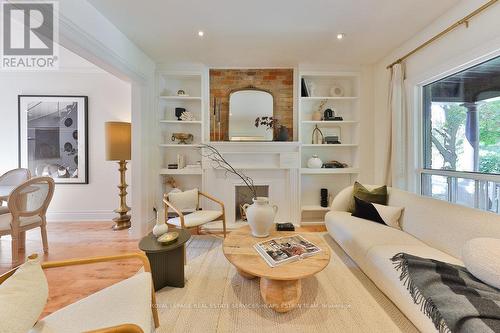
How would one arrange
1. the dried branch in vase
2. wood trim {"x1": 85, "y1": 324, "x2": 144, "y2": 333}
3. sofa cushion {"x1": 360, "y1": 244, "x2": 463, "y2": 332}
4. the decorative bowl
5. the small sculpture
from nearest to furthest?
wood trim {"x1": 85, "y1": 324, "x2": 144, "y2": 333} → sofa cushion {"x1": 360, "y1": 244, "x2": 463, "y2": 332} → the decorative bowl → the dried branch in vase → the small sculpture

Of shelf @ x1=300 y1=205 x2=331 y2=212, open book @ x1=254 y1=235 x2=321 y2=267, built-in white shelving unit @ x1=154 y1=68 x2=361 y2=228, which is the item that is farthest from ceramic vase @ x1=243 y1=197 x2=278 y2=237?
shelf @ x1=300 y1=205 x2=331 y2=212

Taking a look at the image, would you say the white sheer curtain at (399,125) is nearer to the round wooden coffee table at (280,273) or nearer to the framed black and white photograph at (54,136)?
the round wooden coffee table at (280,273)

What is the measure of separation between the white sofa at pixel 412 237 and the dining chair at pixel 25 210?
332 centimetres

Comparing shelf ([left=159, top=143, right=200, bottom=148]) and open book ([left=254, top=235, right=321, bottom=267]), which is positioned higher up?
shelf ([left=159, top=143, right=200, bottom=148])

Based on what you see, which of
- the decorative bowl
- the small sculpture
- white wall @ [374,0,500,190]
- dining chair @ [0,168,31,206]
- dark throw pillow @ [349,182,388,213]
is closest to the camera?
the decorative bowl

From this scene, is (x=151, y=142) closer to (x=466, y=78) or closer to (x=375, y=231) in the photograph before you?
(x=375, y=231)

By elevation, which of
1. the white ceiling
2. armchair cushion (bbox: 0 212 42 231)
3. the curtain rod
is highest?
the white ceiling

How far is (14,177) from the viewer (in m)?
2.80

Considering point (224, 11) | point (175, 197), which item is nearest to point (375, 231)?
point (175, 197)

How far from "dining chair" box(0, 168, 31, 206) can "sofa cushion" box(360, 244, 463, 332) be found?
13.4ft

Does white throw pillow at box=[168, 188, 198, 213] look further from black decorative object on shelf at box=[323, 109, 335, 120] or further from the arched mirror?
black decorative object on shelf at box=[323, 109, 335, 120]

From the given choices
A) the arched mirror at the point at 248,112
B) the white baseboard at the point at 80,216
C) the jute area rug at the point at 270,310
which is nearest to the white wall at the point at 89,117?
the white baseboard at the point at 80,216

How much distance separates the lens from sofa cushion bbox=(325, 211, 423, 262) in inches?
74.9

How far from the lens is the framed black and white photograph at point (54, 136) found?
3494 mm
